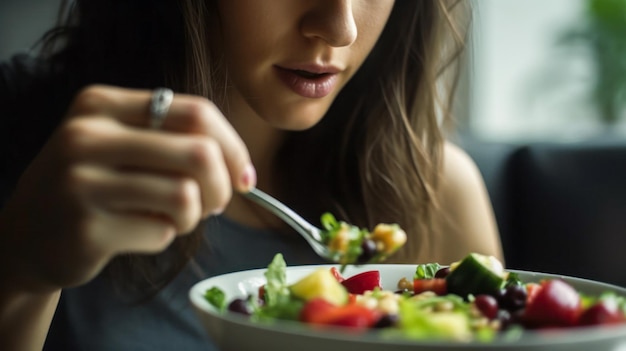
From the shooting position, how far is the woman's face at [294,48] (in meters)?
1.03

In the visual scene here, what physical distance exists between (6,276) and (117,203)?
28 centimetres

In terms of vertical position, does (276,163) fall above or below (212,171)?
below

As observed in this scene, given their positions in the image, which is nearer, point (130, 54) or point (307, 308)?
point (307, 308)

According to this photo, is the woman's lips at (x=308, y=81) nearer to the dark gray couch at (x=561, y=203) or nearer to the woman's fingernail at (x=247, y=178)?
the woman's fingernail at (x=247, y=178)

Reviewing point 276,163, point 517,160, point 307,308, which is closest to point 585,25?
point 517,160

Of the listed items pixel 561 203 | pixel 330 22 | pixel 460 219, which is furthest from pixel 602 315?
pixel 561 203

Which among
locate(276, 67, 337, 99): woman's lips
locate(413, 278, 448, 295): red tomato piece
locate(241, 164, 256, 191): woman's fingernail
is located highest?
locate(276, 67, 337, 99): woman's lips

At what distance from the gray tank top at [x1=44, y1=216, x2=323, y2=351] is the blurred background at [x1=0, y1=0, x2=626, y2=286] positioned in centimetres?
63

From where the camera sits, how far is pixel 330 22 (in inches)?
39.8

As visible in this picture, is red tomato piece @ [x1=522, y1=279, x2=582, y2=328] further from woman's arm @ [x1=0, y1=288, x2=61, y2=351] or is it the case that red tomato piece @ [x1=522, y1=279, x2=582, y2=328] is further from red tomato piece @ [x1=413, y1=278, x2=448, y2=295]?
woman's arm @ [x1=0, y1=288, x2=61, y2=351]

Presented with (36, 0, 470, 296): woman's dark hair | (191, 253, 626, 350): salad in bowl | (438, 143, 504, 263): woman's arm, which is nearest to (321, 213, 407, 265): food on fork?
(191, 253, 626, 350): salad in bowl

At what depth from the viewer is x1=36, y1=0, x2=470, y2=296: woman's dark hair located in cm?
129

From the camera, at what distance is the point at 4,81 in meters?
1.47

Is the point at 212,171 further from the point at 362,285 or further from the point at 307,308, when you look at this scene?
the point at 362,285
